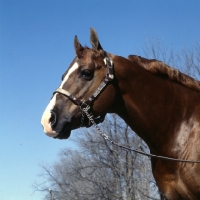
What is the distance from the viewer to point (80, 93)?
562 centimetres

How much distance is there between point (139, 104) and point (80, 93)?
87 cm

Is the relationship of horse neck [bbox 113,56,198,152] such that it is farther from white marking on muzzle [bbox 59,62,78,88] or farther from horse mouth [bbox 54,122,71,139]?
horse mouth [bbox 54,122,71,139]

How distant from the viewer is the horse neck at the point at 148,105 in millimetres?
5746

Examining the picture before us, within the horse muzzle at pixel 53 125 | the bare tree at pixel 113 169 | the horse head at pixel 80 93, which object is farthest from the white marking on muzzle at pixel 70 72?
the bare tree at pixel 113 169

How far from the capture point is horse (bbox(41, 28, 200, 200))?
5.47 meters

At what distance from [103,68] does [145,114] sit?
0.89 meters

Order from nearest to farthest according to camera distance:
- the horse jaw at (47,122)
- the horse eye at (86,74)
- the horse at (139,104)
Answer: the horse jaw at (47,122) → the horse at (139,104) → the horse eye at (86,74)

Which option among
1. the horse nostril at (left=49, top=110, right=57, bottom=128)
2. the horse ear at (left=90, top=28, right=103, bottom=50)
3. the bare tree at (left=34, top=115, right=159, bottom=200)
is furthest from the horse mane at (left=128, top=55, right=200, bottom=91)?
the bare tree at (left=34, top=115, right=159, bottom=200)

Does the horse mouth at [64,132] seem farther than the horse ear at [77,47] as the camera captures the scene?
No

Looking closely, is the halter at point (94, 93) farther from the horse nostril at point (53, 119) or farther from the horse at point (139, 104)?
the horse nostril at point (53, 119)

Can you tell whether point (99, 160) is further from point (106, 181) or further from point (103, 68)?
point (103, 68)

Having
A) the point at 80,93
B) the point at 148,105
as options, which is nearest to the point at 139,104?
the point at 148,105

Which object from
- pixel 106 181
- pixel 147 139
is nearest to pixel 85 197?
pixel 106 181

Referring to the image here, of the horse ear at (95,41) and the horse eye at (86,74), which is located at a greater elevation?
the horse ear at (95,41)
